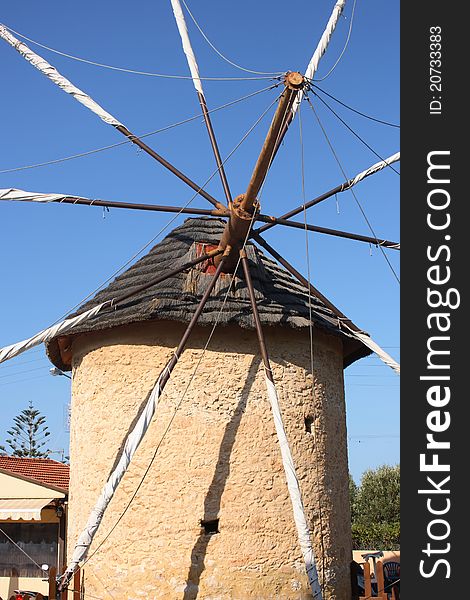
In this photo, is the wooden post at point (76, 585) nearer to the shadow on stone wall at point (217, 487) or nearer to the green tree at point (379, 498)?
the shadow on stone wall at point (217, 487)

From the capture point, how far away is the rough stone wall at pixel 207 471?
7.75m

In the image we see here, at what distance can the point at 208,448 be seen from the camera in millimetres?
7996

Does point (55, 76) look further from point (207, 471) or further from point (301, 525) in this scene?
point (301, 525)

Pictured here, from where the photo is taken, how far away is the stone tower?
777 cm

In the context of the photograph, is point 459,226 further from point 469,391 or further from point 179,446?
point 179,446

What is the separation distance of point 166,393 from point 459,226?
13.7ft

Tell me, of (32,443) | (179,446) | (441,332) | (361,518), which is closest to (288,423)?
(179,446)

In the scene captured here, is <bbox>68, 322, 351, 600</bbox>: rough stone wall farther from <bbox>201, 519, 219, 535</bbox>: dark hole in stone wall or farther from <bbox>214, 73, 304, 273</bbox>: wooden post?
<bbox>214, 73, 304, 273</bbox>: wooden post

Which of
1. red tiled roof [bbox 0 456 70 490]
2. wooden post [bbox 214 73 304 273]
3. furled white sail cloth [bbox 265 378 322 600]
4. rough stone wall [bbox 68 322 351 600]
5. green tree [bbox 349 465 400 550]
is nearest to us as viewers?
wooden post [bbox 214 73 304 273]

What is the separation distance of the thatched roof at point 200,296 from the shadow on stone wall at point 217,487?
0.63 metres

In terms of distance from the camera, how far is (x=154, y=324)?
27.4ft

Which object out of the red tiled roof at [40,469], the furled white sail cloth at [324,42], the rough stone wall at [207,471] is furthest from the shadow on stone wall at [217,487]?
the red tiled roof at [40,469]

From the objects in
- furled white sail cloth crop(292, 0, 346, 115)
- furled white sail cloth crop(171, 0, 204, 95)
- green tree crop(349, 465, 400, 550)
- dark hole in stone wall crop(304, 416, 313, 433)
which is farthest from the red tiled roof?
green tree crop(349, 465, 400, 550)

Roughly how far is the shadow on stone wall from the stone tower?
1 cm
